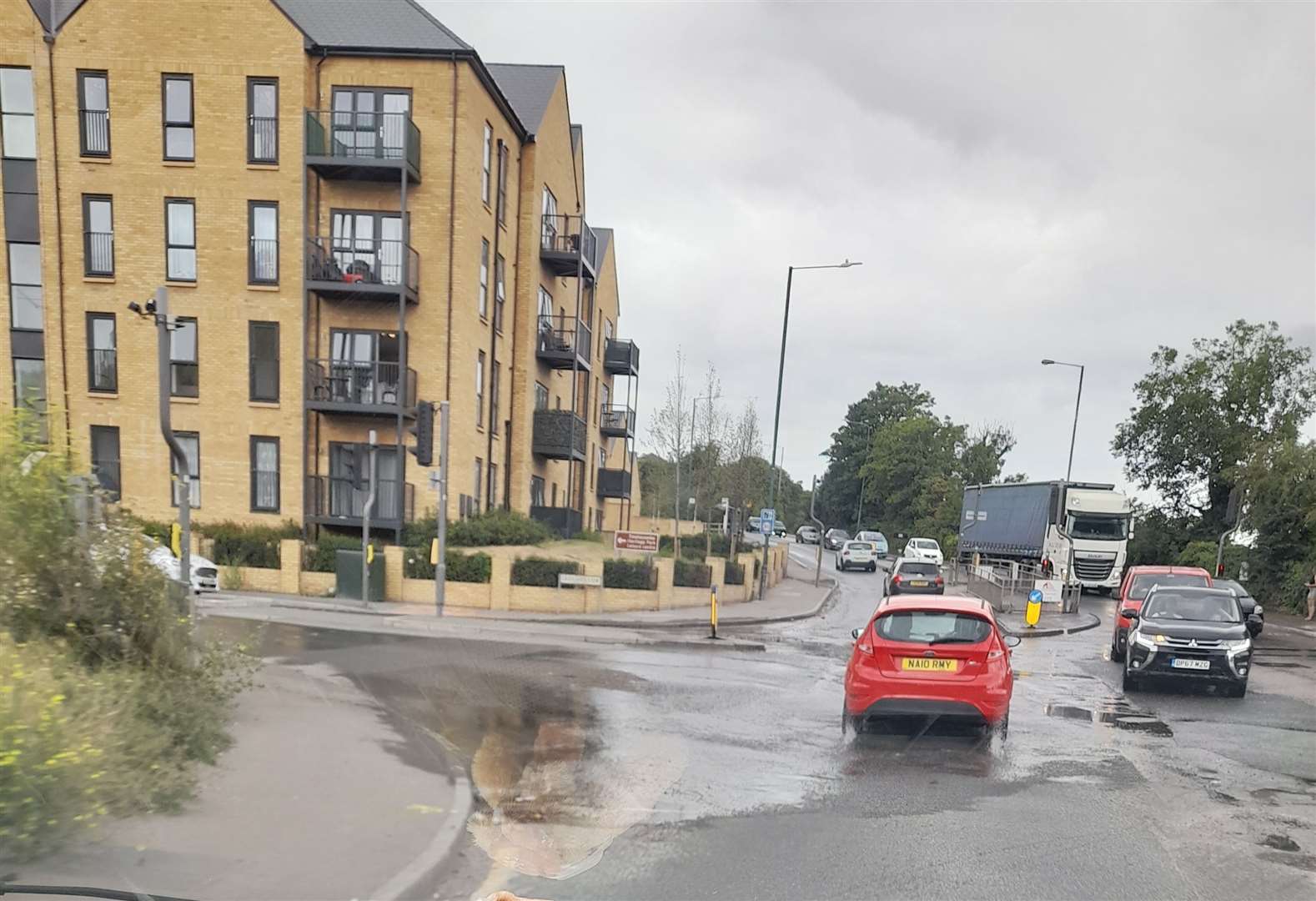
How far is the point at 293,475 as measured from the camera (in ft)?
80.2

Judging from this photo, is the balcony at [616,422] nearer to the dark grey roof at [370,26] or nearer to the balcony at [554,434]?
the balcony at [554,434]

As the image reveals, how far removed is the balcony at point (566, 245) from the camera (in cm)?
3184

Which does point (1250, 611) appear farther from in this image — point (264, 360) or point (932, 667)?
point (264, 360)

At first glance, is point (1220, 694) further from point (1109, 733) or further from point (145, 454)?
point (145, 454)

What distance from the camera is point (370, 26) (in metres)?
25.2

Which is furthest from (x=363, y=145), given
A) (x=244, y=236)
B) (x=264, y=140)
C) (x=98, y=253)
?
(x=98, y=253)

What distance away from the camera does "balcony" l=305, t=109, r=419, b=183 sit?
77.3 ft

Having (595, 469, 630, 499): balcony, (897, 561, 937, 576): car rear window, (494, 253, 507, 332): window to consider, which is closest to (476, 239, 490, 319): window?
(494, 253, 507, 332): window

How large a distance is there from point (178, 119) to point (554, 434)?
568 inches

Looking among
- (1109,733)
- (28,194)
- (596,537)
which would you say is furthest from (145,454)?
(1109,733)

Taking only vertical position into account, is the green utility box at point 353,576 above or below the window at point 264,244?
below

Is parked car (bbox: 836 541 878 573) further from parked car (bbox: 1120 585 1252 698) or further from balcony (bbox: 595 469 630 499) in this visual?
parked car (bbox: 1120 585 1252 698)

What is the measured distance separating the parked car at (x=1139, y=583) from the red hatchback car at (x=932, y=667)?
9.15 m

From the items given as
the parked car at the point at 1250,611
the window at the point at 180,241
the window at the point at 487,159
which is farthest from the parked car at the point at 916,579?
the window at the point at 180,241
